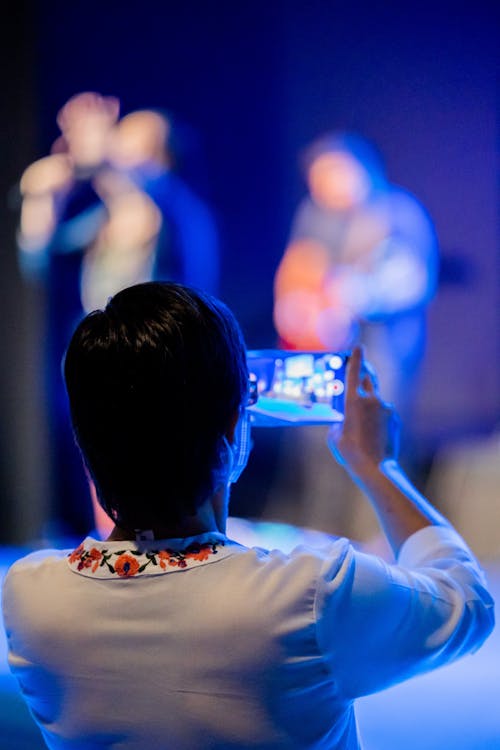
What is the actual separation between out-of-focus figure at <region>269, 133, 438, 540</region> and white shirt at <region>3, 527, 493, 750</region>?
116cm

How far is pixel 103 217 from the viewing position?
6.17 ft

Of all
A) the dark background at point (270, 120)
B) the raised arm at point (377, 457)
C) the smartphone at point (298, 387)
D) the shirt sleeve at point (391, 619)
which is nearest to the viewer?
the shirt sleeve at point (391, 619)

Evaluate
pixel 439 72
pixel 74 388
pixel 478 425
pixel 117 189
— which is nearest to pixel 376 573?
pixel 74 388

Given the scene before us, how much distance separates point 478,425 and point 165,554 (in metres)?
1.35

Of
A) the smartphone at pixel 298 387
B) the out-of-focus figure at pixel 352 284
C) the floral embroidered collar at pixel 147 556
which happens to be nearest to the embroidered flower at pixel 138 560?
the floral embroidered collar at pixel 147 556

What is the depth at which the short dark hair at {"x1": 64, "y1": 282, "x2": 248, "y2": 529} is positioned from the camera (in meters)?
0.50

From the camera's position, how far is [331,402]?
0.93m

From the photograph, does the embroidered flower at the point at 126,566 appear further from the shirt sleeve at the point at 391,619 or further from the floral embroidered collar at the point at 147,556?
the shirt sleeve at the point at 391,619

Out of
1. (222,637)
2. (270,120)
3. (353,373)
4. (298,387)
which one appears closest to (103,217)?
(270,120)

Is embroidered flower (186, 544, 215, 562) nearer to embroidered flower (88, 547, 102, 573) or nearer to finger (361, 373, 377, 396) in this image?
embroidered flower (88, 547, 102, 573)

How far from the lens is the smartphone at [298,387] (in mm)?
888

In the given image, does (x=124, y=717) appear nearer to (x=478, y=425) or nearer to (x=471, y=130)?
(x=478, y=425)

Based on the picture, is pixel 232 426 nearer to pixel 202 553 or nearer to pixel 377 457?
pixel 202 553

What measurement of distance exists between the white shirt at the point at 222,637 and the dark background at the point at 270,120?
1270 millimetres
